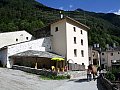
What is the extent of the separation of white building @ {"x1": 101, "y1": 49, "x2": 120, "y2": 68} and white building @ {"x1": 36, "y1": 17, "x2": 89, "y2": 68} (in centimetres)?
3884

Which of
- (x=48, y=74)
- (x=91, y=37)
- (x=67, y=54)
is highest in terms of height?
(x=91, y=37)

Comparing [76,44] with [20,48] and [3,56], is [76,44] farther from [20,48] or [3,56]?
[3,56]

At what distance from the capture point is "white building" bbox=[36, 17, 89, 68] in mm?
51375

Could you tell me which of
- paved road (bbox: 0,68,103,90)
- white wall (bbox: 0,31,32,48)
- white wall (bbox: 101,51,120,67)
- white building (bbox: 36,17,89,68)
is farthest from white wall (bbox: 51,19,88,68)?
white wall (bbox: 101,51,120,67)

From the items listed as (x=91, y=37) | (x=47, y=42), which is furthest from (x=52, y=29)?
(x=91, y=37)

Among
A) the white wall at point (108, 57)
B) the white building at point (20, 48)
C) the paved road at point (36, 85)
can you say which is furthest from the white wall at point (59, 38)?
the white wall at point (108, 57)

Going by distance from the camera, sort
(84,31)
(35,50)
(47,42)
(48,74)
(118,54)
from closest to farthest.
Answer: (48,74) < (35,50) < (47,42) < (84,31) < (118,54)

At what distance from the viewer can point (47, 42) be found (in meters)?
52.4

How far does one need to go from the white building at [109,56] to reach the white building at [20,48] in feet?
150

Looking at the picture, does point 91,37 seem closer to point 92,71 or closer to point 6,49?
point 6,49

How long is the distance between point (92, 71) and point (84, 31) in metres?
29.7

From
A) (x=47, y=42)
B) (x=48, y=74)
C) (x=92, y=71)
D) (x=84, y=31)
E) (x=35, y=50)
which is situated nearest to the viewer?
(x=92, y=71)

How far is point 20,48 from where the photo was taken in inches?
1831

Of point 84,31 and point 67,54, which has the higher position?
point 84,31
